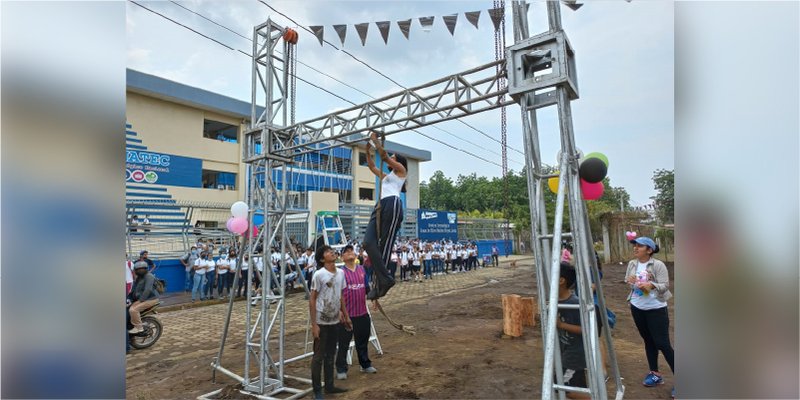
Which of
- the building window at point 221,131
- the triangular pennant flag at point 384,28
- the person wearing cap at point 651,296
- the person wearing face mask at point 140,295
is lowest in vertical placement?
the person wearing face mask at point 140,295

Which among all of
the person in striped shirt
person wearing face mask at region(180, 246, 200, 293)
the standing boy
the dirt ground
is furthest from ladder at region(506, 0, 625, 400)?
person wearing face mask at region(180, 246, 200, 293)

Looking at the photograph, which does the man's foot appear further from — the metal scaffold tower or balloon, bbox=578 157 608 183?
balloon, bbox=578 157 608 183

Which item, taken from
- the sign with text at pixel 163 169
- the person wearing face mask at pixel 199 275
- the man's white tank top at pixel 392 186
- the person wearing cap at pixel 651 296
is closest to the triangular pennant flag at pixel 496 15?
the man's white tank top at pixel 392 186

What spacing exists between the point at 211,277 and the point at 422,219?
1399cm

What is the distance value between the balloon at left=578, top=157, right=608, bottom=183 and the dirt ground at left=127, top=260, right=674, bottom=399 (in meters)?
2.82

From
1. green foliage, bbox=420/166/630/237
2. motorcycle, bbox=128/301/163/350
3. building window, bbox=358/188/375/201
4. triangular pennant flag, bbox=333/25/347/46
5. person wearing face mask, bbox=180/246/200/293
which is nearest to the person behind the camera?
triangular pennant flag, bbox=333/25/347/46

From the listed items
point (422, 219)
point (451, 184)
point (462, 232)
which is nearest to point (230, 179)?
point (422, 219)

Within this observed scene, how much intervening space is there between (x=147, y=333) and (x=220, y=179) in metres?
16.7

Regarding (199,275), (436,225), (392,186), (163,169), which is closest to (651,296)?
(392,186)

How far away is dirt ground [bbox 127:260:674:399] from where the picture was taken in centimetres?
500

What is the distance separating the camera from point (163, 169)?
19859 mm

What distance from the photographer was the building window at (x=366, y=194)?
3081 cm

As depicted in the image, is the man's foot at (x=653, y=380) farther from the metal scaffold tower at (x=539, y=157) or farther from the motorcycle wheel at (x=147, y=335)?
the motorcycle wheel at (x=147, y=335)

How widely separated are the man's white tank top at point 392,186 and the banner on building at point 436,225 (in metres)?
19.7
